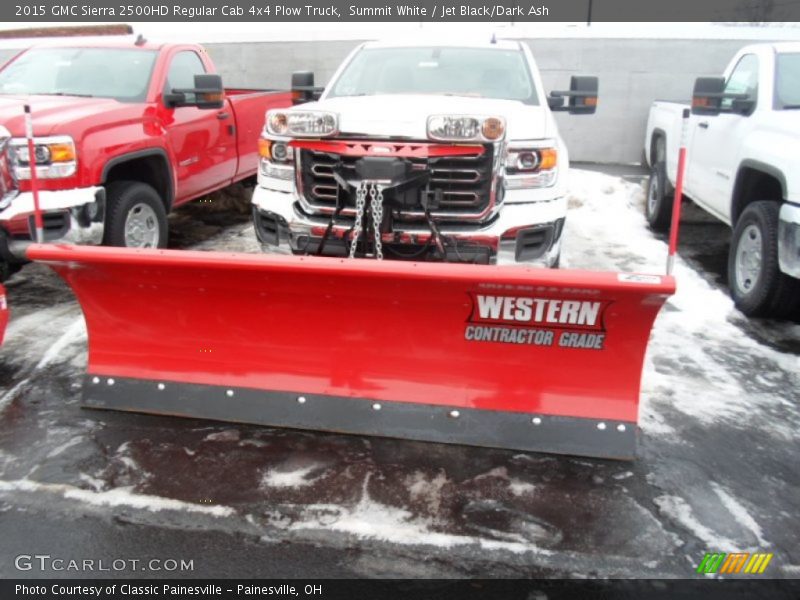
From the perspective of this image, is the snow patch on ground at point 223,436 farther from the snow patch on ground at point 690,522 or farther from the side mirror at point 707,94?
the side mirror at point 707,94

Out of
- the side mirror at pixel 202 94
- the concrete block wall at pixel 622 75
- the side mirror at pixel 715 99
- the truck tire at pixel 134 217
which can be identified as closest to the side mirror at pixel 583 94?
the side mirror at pixel 715 99

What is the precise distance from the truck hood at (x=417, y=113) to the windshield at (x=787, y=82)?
2.08 metres

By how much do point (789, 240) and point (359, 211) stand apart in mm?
2986

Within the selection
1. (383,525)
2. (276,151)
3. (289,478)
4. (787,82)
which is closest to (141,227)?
(276,151)

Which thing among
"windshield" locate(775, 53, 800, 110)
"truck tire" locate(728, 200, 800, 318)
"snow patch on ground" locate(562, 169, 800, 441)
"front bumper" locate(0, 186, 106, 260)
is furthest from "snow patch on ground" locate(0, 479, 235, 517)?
"windshield" locate(775, 53, 800, 110)

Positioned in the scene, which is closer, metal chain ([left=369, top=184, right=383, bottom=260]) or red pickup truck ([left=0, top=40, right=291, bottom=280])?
metal chain ([left=369, top=184, right=383, bottom=260])

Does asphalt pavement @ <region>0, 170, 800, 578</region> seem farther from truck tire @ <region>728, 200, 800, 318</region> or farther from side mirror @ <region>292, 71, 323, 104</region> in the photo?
side mirror @ <region>292, 71, 323, 104</region>

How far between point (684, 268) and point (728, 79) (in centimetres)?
184

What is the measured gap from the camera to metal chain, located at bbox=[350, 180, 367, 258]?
376 cm

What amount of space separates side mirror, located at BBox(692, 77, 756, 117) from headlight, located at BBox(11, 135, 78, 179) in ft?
15.4

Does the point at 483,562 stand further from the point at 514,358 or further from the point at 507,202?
the point at 507,202

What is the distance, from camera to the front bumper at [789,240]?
4.54m

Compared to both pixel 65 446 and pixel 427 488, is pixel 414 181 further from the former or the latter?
pixel 65 446

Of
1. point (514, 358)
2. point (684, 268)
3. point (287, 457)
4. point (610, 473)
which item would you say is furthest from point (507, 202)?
point (684, 268)
